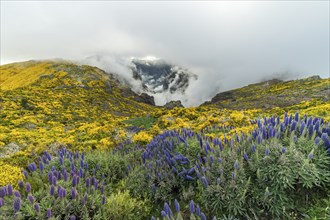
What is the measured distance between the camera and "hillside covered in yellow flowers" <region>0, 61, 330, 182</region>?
1362cm

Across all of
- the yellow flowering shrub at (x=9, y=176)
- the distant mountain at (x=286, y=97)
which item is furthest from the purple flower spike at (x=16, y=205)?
the distant mountain at (x=286, y=97)

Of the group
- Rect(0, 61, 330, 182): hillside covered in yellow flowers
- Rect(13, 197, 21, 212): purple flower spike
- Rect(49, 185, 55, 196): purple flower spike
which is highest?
Rect(0, 61, 330, 182): hillside covered in yellow flowers

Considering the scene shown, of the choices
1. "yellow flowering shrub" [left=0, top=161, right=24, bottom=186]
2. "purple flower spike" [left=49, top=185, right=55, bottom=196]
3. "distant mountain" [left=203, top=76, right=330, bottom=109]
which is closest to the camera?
"purple flower spike" [left=49, top=185, right=55, bottom=196]

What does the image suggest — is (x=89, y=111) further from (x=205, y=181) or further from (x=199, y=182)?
(x=205, y=181)

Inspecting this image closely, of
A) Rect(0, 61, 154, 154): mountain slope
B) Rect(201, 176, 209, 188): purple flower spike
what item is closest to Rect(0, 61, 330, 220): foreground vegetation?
Rect(201, 176, 209, 188): purple flower spike

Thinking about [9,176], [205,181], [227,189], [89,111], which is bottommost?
[9,176]

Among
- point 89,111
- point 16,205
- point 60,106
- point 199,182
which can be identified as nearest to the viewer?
point 16,205

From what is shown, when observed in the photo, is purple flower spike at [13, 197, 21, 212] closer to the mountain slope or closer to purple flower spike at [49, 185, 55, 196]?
purple flower spike at [49, 185, 55, 196]

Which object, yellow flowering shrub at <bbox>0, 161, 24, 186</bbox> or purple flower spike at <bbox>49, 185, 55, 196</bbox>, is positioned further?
yellow flowering shrub at <bbox>0, 161, 24, 186</bbox>

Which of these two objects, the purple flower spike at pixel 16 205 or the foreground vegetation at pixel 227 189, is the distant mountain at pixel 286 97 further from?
the purple flower spike at pixel 16 205

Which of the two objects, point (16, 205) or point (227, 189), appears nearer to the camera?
point (16, 205)

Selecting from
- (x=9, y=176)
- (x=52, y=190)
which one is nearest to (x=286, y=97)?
(x=9, y=176)

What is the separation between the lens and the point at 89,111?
41406 mm

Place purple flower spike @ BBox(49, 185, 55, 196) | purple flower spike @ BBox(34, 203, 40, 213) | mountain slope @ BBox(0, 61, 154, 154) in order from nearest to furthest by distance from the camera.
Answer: purple flower spike @ BBox(34, 203, 40, 213), purple flower spike @ BBox(49, 185, 55, 196), mountain slope @ BBox(0, 61, 154, 154)
